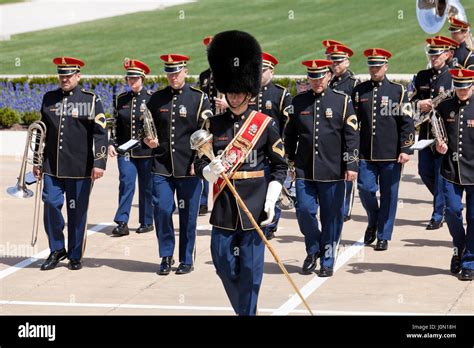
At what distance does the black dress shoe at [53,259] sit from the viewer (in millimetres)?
12305

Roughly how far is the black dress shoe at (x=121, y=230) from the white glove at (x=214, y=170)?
504 cm

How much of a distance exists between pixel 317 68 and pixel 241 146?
2813mm

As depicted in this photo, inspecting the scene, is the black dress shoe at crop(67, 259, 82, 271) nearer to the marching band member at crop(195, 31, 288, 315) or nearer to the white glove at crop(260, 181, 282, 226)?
the marching band member at crop(195, 31, 288, 315)

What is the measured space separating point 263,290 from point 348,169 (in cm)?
160

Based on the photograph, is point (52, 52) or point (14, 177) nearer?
point (14, 177)

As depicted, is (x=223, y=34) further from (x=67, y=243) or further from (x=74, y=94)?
(x=67, y=243)

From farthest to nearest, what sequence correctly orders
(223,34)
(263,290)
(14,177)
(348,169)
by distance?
(14,177), (348,169), (263,290), (223,34)

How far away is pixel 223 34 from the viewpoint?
9531mm

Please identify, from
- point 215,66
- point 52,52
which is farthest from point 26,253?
point 52,52

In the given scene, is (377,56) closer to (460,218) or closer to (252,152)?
(460,218)

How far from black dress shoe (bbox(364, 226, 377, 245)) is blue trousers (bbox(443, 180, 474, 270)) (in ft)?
5.51

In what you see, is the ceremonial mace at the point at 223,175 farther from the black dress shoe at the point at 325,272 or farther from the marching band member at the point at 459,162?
the marching band member at the point at 459,162

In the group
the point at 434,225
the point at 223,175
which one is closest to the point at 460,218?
the point at 434,225

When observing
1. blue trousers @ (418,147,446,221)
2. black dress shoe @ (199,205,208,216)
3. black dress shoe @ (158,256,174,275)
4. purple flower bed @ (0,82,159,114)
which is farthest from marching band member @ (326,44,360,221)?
purple flower bed @ (0,82,159,114)
